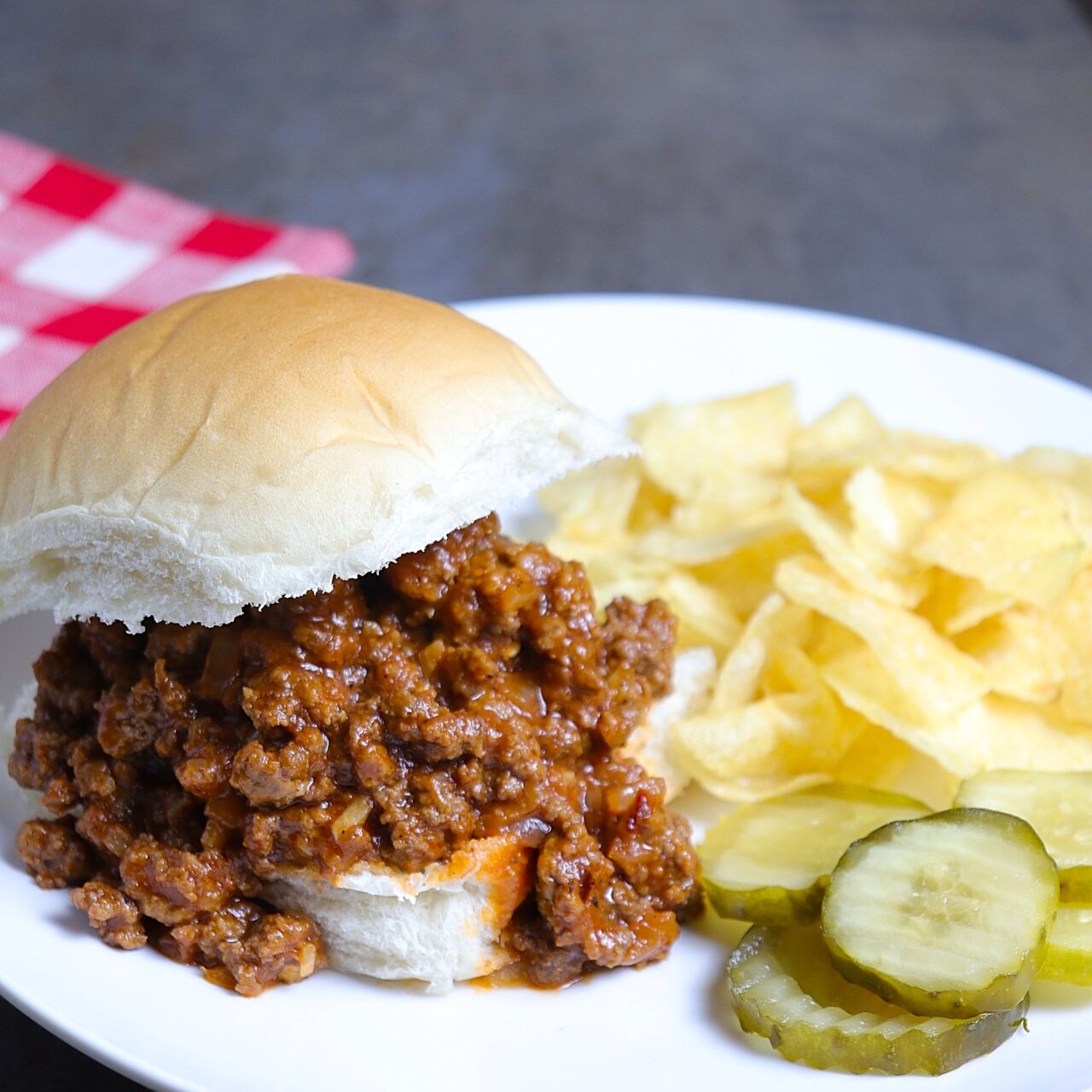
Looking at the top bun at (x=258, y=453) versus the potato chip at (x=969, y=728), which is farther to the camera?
the potato chip at (x=969, y=728)

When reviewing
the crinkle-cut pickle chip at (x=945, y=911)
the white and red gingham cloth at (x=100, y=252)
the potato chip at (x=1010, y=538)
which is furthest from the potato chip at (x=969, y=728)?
the white and red gingham cloth at (x=100, y=252)

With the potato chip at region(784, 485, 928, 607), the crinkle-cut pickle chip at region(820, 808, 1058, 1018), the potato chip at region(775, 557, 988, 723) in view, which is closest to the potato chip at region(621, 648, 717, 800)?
the potato chip at region(775, 557, 988, 723)

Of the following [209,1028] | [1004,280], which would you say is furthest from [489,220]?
[209,1028]

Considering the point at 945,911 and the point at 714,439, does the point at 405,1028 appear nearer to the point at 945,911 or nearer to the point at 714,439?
the point at 945,911

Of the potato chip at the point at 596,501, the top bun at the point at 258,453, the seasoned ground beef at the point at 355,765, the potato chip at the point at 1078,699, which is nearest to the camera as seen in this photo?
the top bun at the point at 258,453

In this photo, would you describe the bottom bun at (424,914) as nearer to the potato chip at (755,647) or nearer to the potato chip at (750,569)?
the potato chip at (755,647)

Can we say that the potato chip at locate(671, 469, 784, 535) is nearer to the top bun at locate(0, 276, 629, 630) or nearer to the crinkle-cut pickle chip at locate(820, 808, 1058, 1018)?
the top bun at locate(0, 276, 629, 630)
